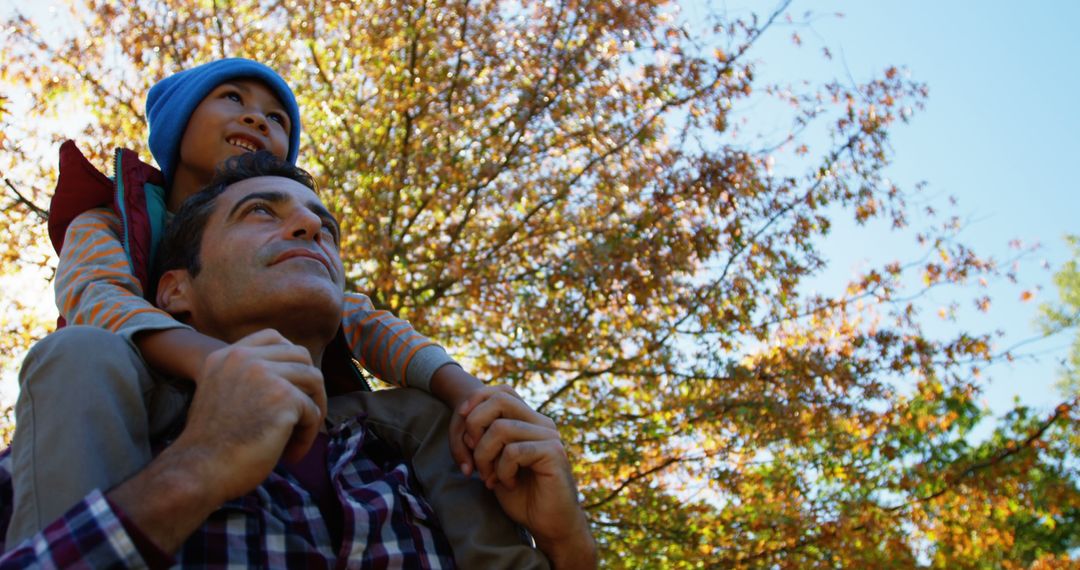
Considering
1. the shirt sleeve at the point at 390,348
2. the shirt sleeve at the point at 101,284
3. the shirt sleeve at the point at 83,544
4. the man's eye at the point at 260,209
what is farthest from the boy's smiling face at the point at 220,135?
the shirt sleeve at the point at 83,544

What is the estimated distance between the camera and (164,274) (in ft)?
8.14

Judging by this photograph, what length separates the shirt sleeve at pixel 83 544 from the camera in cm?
137

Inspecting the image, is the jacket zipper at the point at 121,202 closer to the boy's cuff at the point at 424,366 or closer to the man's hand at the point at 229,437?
the boy's cuff at the point at 424,366

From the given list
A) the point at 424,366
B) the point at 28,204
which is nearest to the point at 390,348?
the point at 424,366

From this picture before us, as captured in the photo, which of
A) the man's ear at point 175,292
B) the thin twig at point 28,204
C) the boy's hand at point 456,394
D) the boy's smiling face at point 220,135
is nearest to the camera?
the boy's hand at point 456,394

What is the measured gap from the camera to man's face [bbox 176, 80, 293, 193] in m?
3.00

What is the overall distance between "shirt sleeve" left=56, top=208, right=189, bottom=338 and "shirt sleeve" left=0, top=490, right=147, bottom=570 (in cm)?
61

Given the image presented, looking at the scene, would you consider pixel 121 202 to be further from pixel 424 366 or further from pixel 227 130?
pixel 424 366

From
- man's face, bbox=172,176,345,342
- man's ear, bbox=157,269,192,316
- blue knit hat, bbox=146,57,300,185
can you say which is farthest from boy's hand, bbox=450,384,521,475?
blue knit hat, bbox=146,57,300,185

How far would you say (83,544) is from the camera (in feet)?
A: 4.52

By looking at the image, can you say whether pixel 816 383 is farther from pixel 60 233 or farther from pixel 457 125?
pixel 60 233

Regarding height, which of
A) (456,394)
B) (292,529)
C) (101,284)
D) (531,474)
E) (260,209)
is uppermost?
(260,209)

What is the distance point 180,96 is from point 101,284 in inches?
43.6

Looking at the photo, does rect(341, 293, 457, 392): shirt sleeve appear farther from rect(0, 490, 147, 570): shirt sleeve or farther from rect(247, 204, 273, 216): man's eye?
rect(0, 490, 147, 570): shirt sleeve
